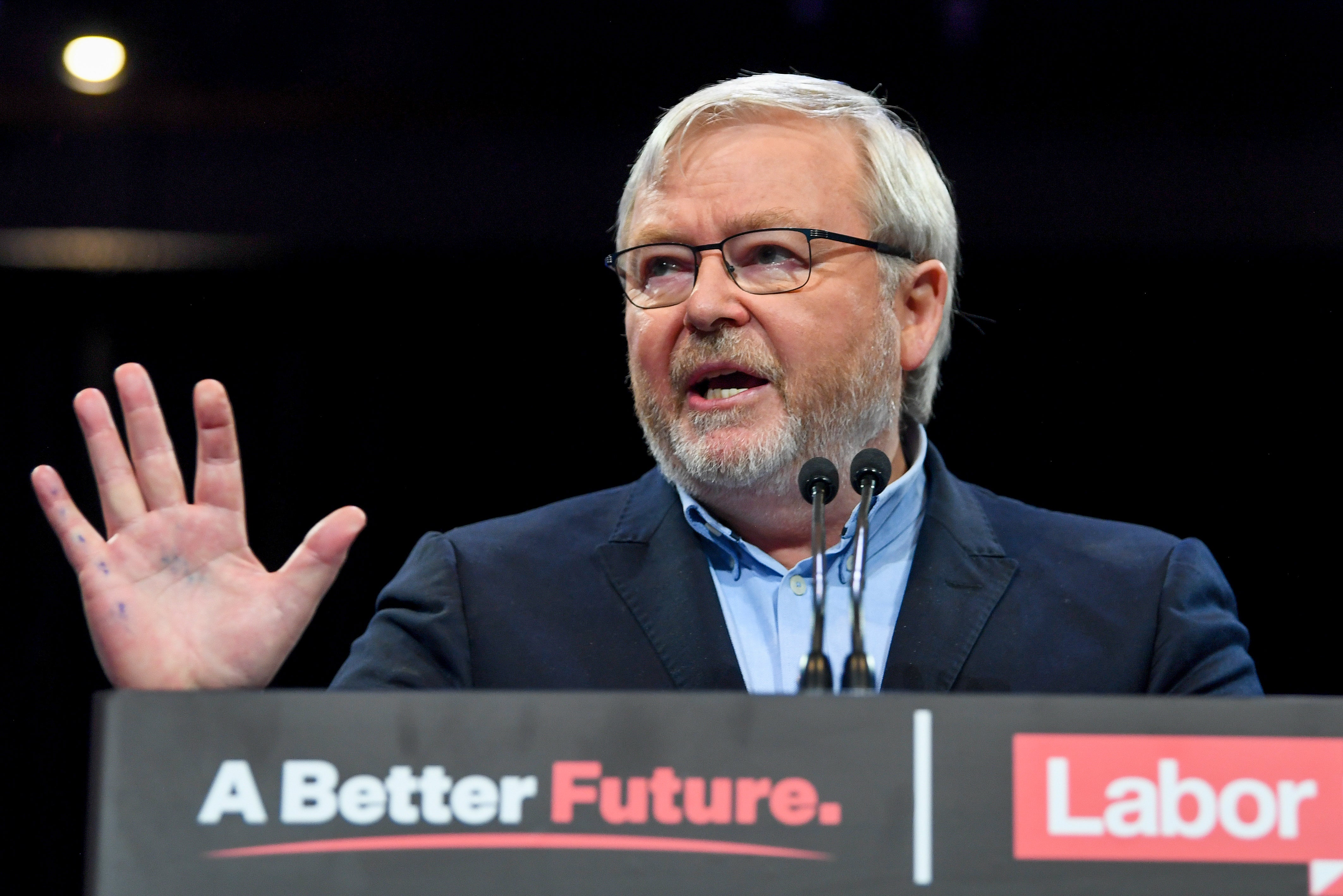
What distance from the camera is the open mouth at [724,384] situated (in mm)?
1960

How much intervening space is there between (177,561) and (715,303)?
0.89 metres

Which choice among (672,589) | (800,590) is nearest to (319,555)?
(672,589)

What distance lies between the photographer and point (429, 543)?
1980mm

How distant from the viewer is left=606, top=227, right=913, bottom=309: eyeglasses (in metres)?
1.97

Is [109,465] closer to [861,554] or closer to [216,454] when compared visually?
[216,454]

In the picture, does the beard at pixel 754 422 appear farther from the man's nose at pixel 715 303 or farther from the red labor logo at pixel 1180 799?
the red labor logo at pixel 1180 799

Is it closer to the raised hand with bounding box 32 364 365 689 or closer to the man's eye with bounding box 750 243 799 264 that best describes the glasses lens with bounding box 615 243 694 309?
the man's eye with bounding box 750 243 799 264

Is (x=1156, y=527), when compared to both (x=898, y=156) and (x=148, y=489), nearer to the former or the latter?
(x=898, y=156)

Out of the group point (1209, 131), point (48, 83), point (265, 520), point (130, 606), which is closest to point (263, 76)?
point (48, 83)

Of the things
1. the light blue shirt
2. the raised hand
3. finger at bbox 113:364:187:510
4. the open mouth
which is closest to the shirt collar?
the light blue shirt

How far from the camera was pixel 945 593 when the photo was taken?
6.10 feet

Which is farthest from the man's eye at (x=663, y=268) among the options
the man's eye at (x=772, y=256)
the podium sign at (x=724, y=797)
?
the podium sign at (x=724, y=797)

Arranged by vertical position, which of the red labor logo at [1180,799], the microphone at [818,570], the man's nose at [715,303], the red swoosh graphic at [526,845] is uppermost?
the man's nose at [715,303]

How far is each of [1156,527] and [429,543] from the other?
164 cm
